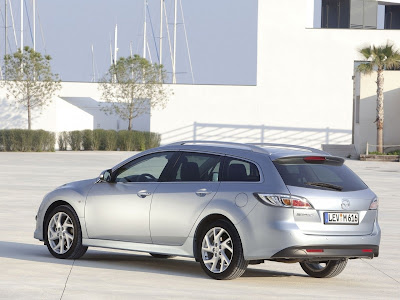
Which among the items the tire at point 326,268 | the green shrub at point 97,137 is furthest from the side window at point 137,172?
the green shrub at point 97,137

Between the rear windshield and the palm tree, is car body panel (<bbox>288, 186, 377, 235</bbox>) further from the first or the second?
the palm tree

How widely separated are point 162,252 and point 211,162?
1065 millimetres

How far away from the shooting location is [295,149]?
9727mm

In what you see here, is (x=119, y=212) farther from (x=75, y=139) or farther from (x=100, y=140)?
(x=75, y=139)

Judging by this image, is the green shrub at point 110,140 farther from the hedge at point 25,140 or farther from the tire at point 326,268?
the tire at point 326,268

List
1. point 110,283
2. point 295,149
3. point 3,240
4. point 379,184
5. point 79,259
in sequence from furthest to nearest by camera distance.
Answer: point 379,184 → point 3,240 → point 79,259 → point 295,149 → point 110,283

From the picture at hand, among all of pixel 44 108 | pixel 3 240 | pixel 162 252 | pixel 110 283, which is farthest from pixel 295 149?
pixel 44 108

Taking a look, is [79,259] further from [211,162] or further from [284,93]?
[284,93]

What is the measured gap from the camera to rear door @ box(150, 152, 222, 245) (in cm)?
957

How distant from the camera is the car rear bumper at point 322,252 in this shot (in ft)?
29.1

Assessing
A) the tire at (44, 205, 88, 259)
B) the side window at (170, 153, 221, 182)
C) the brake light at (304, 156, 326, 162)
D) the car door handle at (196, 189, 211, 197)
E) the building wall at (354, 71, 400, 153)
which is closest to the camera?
the brake light at (304, 156, 326, 162)

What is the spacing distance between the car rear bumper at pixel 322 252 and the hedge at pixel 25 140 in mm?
44897

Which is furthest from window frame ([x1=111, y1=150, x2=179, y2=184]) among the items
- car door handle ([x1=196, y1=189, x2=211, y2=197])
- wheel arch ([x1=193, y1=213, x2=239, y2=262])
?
wheel arch ([x1=193, y1=213, x2=239, y2=262])

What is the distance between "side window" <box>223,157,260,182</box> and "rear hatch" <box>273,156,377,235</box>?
0.82 ft
